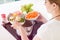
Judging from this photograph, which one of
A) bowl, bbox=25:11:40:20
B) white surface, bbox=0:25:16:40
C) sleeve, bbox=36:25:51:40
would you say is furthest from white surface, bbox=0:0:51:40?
sleeve, bbox=36:25:51:40

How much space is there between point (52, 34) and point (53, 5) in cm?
16

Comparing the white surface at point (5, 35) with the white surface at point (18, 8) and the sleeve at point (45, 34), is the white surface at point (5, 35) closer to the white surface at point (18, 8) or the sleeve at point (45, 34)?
the white surface at point (18, 8)

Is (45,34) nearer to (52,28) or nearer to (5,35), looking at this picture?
(52,28)

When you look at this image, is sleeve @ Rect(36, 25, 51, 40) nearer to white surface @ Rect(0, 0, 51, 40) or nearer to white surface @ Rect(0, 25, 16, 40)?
white surface @ Rect(0, 25, 16, 40)

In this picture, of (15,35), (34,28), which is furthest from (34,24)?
(15,35)

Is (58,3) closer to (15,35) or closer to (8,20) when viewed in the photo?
(15,35)

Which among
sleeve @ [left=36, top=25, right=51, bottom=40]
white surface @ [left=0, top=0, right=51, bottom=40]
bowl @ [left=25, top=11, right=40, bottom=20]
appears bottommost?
white surface @ [left=0, top=0, right=51, bottom=40]

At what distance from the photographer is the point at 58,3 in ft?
3.10

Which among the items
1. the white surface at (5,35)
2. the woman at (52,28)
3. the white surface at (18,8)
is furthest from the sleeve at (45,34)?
the white surface at (18,8)

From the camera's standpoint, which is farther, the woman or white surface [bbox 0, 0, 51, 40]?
white surface [bbox 0, 0, 51, 40]

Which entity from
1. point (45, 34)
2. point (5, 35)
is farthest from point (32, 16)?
point (45, 34)

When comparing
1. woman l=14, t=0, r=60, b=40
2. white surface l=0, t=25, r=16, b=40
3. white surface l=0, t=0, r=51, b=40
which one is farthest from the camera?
white surface l=0, t=0, r=51, b=40

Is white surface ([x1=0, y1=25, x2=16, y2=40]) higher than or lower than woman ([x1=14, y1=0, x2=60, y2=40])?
lower

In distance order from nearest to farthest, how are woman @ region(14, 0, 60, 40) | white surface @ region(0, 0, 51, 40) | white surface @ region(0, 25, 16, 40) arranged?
woman @ region(14, 0, 60, 40)
white surface @ region(0, 25, 16, 40)
white surface @ region(0, 0, 51, 40)
